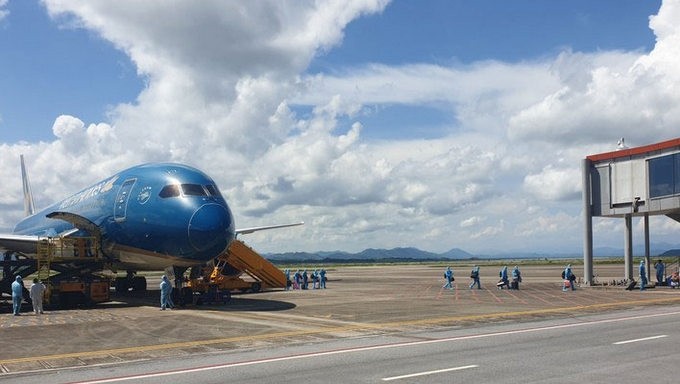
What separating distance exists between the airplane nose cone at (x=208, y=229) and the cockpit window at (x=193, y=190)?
3.36ft

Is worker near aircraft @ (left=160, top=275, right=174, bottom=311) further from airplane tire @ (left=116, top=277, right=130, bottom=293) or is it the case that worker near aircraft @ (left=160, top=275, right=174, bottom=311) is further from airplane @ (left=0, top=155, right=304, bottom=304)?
airplane tire @ (left=116, top=277, right=130, bottom=293)

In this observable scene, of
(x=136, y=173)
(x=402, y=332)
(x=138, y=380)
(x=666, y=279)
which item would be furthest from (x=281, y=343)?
(x=666, y=279)

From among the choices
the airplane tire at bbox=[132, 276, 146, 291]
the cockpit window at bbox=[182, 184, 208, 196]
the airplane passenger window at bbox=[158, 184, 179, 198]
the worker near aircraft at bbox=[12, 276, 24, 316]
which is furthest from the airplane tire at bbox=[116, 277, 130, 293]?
the cockpit window at bbox=[182, 184, 208, 196]

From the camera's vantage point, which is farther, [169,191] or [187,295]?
[187,295]

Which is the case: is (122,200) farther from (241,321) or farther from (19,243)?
(241,321)

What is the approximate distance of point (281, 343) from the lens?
16.5 metres

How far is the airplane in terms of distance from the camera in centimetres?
2500

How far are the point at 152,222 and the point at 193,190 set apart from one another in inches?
86.7

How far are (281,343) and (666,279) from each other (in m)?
32.5

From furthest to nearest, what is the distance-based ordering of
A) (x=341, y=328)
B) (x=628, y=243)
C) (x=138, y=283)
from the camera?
(x=138, y=283)
(x=628, y=243)
(x=341, y=328)

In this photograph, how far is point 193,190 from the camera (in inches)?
1028

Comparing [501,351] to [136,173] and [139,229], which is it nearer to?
[139,229]

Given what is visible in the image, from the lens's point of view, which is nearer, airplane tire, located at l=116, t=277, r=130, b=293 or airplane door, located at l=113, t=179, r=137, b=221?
airplane door, located at l=113, t=179, r=137, b=221

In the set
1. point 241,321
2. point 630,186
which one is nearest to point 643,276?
point 630,186
